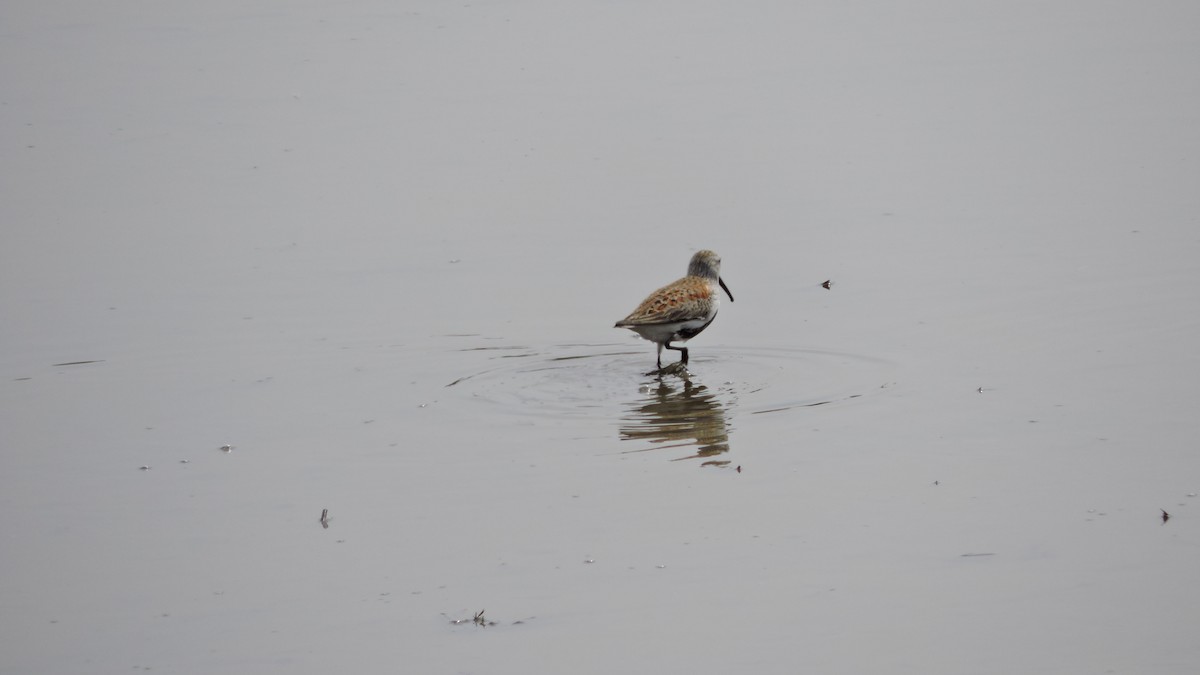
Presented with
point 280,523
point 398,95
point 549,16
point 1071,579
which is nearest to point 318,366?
point 280,523

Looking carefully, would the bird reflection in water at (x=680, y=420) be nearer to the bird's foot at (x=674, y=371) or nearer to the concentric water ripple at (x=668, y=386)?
the concentric water ripple at (x=668, y=386)

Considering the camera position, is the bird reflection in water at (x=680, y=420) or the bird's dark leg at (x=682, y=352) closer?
the bird reflection in water at (x=680, y=420)

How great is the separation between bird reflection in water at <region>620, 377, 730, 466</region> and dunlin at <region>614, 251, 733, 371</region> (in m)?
0.46

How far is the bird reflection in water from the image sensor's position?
9.30 meters

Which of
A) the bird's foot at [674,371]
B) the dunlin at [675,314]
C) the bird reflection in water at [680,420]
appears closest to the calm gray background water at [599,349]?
the bird reflection in water at [680,420]

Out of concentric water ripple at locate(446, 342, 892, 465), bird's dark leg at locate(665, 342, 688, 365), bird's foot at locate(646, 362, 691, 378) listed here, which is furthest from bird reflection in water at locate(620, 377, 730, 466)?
bird's dark leg at locate(665, 342, 688, 365)

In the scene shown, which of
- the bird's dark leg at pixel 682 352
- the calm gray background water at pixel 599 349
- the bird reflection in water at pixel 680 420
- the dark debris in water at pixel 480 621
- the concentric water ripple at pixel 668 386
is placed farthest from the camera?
the bird's dark leg at pixel 682 352

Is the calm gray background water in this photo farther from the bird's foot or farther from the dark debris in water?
the bird's foot

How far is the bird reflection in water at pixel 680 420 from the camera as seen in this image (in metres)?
9.30

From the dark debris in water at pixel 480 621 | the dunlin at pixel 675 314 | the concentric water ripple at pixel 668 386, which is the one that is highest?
the dunlin at pixel 675 314

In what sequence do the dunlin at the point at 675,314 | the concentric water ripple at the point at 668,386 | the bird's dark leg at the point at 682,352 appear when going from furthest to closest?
the bird's dark leg at the point at 682,352, the dunlin at the point at 675,314, the concentric water ripple at the point at 668,386

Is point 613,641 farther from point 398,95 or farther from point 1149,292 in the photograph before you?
point 398,95

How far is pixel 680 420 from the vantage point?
998 cm

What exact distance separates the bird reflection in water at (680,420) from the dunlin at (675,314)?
46cm
